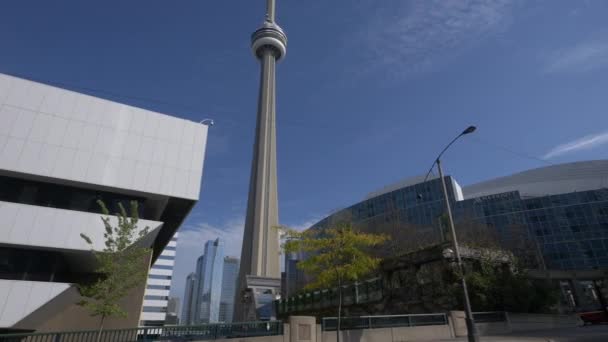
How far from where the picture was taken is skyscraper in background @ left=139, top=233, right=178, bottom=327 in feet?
311

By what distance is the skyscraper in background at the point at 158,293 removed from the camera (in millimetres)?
94681

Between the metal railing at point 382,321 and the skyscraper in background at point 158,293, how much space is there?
85.9 metres

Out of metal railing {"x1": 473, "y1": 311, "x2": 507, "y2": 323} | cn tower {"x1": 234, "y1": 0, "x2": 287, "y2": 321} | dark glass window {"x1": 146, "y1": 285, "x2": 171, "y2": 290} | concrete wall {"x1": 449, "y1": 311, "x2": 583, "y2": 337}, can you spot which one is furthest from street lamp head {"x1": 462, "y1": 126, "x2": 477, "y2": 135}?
dark glass window {"x1": 146, "y1": 285, "x2": 171, "y2": 290}

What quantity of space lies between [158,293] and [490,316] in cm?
9787

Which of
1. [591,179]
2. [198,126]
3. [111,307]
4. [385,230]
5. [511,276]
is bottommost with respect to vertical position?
[111,307]

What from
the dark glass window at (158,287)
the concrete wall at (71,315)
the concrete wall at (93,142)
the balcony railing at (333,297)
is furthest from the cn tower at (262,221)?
the dark glass window at (158,287)

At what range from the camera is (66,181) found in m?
24.9

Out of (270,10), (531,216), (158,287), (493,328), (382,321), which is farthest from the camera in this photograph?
(158,287)

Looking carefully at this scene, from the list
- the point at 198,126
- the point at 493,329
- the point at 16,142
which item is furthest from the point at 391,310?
the point at 16,142

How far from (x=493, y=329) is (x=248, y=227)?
170 feet

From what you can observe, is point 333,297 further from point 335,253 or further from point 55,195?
point 55,195

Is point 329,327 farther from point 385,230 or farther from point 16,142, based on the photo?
point 385,230

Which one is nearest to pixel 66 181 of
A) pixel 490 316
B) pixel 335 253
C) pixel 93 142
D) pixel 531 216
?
pixel 93 142

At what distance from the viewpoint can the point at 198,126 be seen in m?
32.2
